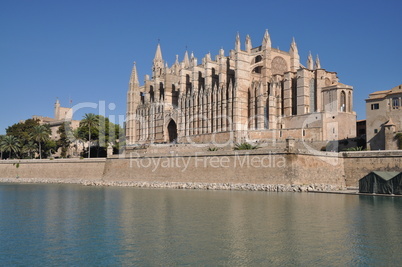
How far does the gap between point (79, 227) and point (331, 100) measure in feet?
94.3

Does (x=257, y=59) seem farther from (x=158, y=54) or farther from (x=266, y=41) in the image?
(x=158, y=54)

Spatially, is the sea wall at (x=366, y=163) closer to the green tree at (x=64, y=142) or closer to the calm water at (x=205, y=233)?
the calm water at (x=205, y=233)

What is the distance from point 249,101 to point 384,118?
678 inches

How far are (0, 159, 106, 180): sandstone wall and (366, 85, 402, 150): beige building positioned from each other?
26.4 m

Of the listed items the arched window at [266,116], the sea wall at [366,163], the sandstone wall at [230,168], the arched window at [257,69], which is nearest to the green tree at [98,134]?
the sandstone wall at [230,168]

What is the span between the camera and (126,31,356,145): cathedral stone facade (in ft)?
129

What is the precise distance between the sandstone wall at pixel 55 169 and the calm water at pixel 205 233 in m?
21.2

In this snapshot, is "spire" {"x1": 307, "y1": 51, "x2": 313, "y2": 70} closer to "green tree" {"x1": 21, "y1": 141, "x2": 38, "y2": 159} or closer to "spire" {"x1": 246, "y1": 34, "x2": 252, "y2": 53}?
"spire" {"x1": 246, "y1": 34, "x2": 252, "y2": 53}

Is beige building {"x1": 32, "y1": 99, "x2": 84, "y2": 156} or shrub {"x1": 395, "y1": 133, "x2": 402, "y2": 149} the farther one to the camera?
beige building {"x1": 32, "y1": 99, "x2": 84, "y2": 156}

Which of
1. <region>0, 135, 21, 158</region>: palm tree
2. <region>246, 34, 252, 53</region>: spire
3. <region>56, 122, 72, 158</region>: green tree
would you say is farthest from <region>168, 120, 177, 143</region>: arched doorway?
<region>0, 135, 21, 158</region>: palm tree

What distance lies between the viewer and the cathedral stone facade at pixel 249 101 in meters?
39.4

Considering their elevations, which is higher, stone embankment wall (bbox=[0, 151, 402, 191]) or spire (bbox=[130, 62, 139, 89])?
spire (bbox=[130, 62, 139, 89])

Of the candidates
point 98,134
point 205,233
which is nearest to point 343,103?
point 205,233

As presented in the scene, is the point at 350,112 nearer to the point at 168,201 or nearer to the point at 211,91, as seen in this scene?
the point at 211,91
